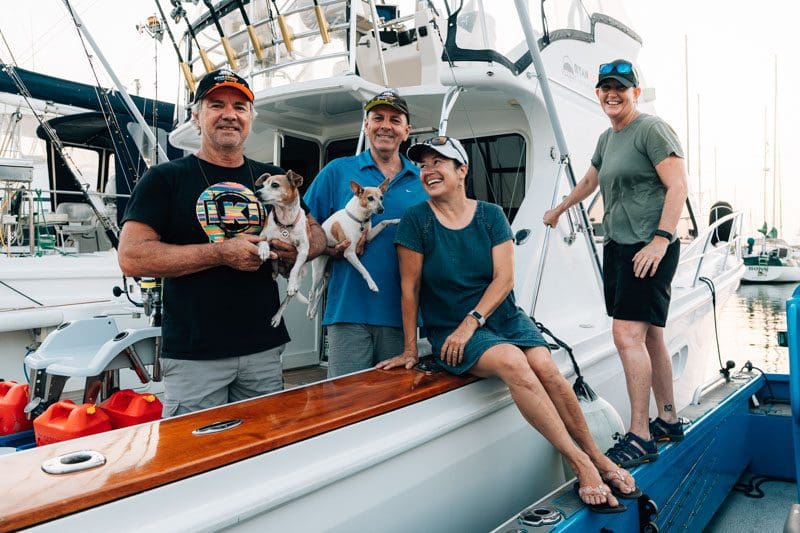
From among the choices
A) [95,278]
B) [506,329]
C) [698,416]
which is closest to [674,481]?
[698,416]

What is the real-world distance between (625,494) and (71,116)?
11.1 metres

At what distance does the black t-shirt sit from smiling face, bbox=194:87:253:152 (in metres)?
0.10

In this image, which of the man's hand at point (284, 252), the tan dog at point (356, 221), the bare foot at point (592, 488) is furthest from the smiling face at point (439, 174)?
the bare foot at point (592, 488)

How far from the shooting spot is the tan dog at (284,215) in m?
2.29

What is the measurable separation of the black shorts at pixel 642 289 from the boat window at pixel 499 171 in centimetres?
183

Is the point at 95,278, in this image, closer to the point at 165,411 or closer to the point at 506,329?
the point at 165,411

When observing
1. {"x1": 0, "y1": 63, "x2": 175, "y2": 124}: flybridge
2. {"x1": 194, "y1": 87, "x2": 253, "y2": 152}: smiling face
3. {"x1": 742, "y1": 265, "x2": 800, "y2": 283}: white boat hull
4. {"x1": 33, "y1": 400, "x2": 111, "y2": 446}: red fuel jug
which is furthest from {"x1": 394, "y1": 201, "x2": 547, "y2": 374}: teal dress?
{"x1": 742, "y1": 265, "x2": 800, "y2": 283}: white boat hull

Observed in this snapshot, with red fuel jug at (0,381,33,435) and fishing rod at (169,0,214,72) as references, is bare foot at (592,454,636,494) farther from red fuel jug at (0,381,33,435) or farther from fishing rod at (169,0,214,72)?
fishing rod at (169,0,214,72)

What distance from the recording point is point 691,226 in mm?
6668

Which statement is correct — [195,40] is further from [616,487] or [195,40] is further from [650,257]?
[616,487]

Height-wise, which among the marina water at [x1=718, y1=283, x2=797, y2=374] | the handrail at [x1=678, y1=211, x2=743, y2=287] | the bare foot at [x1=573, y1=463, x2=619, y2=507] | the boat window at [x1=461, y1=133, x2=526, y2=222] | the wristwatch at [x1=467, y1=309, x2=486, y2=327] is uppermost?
the boat window at [x1=461, y1=133, x2=526, y2=222]

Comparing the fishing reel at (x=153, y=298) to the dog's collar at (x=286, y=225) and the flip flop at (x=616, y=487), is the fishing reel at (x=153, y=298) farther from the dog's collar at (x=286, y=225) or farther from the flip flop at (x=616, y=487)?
the flip flop at (x=616, y=487)

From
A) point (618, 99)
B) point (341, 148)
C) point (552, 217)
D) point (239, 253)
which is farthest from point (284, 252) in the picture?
point (341, 148)

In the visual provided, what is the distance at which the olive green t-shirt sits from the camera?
2713 millimetres
